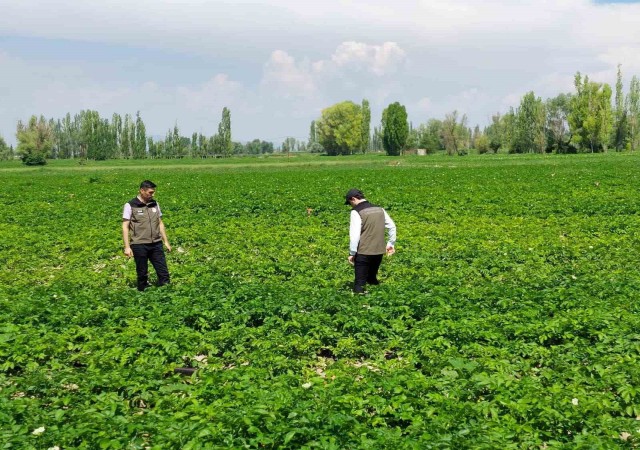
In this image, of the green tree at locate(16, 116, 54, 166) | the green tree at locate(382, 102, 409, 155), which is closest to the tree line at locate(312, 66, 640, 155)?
the green tree at locate(382, 102, 409, 155)

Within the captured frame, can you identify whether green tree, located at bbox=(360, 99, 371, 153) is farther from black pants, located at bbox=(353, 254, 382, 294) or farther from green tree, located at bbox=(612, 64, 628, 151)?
black pants, located at bbox=(353, 254, 382, 294)

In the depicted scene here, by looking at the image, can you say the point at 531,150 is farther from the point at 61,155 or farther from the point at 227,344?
the point at 61,155

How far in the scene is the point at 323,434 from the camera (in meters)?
5.29

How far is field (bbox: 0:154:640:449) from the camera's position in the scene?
548cm

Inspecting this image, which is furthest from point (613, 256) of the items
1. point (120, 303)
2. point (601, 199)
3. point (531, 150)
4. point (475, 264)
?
point (531, 150)

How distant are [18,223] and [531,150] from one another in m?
109

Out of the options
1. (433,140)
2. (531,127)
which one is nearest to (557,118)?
(531,127)

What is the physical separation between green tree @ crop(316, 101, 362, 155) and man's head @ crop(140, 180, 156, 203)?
5111 inches

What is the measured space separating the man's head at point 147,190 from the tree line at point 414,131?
82606mm

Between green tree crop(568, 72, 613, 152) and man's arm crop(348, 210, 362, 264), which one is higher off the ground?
green tree crop(568, 72, 613, 152)

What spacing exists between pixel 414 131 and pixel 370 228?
164136mm

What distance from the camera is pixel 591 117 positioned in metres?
93.8

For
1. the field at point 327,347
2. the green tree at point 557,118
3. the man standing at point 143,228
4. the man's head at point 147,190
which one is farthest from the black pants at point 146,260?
the green tree at point 557,118

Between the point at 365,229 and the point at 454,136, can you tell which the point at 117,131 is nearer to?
the point at 454,136
